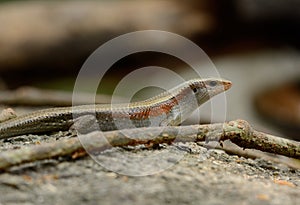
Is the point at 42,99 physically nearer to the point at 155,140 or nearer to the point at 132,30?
the point at 155,140

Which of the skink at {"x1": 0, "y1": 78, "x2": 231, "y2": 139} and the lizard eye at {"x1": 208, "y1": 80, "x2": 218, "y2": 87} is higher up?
the lizard eye at {"x1": 208, "y1": 80, "x2": 218, "y2": 87}

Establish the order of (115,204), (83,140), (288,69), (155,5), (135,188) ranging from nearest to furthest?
(115,204) → (135,188) → (83,140) → (155,5) → (288,69)

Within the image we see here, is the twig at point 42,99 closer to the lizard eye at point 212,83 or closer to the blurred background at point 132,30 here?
the lizard eye at point 212,83

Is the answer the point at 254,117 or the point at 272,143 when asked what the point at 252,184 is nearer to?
the point at 272,143

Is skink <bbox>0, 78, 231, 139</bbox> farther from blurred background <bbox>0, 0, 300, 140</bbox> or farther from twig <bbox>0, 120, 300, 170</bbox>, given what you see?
blurred background <bbox>0, 0, 300, 140</bbox>

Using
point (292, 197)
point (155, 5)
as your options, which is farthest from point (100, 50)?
point (292, 197)

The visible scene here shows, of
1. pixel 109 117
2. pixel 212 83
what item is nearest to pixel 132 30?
pixel 212 83

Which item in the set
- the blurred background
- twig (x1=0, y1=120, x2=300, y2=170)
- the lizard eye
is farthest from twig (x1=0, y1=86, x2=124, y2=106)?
the blurred background
